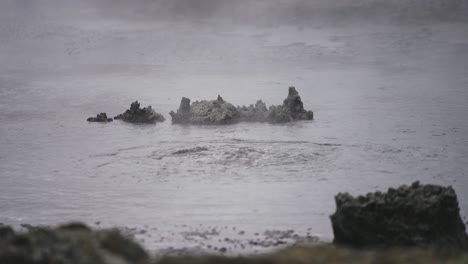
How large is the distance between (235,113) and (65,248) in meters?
26.2

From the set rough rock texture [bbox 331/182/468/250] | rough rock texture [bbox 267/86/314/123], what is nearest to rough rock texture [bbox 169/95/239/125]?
rough rock texture [bbox 267/86/314/123]

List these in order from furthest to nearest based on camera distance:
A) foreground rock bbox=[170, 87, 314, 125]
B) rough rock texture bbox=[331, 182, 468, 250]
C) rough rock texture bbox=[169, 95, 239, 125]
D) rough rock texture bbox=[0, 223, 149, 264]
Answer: foreground rock bbox=[170, 87, 314, 125]
rough rock texture bbox=[169, 95, 239, 125]
rough rock texture bbox=[331, 182, 468, 250]
rough rock texture bbox=[0, 223, 149, 264]

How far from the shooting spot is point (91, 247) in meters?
6.43

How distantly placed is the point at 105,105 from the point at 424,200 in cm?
2959

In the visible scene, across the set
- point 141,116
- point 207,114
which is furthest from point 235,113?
point 141,116

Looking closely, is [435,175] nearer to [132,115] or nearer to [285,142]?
[285,142]

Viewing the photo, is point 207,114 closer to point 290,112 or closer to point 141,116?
point 141,116

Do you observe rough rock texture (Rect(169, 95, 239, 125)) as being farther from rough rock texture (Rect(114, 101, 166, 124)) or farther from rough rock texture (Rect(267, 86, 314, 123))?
rough rock texture (Rect(267, 86, 314, 123))

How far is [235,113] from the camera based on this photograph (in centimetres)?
3222

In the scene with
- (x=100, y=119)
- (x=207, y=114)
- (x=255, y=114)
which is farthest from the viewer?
(x=100, y=119)

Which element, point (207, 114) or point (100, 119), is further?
point (100, 119)

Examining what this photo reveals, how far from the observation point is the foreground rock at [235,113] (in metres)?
31.6

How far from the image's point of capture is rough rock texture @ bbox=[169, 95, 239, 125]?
31391 millimetres

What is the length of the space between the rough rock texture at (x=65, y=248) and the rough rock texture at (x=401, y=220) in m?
6.55
